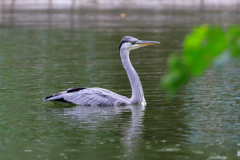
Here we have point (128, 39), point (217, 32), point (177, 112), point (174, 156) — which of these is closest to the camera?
point (217, 32)

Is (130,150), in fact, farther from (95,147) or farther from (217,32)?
(217,32)

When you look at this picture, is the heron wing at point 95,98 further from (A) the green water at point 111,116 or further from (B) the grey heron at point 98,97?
(A) the green water at point 111,116

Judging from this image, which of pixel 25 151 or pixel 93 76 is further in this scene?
pixel 93 76

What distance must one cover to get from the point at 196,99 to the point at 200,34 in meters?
9.96

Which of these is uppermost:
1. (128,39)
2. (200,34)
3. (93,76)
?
(200,34)

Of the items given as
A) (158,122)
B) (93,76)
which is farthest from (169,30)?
(158,122)

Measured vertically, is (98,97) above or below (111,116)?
above

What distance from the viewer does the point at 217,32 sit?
1959 millimetres

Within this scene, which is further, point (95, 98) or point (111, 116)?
point (95, 98)

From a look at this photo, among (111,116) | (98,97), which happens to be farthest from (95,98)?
(111,116)

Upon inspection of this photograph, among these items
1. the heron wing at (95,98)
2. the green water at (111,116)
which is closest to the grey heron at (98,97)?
the heron wing at (95,98)

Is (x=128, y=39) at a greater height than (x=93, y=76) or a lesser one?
greater

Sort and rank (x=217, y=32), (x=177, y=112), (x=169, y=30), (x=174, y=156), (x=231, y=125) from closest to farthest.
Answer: (x=217, y=32) → (x=174, y=156) → (x=231, y=125) → (x=177, y=112) → (x=169, y=30)

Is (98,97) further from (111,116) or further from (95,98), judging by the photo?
(111,116)
